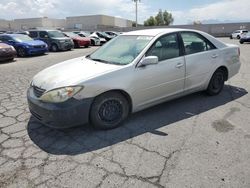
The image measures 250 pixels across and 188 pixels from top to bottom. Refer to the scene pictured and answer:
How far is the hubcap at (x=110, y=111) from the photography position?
365 centimetres

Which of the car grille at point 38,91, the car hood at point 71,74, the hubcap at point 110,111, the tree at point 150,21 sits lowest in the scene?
the hubcap at point 110,111

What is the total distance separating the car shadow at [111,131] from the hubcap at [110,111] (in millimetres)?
201

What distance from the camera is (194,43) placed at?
4.77m

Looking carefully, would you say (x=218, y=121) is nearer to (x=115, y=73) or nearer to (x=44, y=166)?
(x=115, y=73)

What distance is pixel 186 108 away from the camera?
15.3 ft

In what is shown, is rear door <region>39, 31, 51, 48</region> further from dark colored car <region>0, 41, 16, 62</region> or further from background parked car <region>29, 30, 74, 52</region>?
dark colored car <region>0, 41, 16, 62</region>

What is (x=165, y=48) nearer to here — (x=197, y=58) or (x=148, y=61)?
(x=148, y=61)

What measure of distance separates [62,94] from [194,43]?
2.99 m

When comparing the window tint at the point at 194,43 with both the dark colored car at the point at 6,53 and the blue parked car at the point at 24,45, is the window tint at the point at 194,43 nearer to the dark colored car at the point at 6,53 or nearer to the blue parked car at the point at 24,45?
the dark colored car at the point at 6,53

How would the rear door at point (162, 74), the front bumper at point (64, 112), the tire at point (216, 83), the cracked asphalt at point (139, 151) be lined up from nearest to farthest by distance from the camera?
1. the cracked asphalt at point (139, 151)
2. the front bumper at point (64, 112)
3. the rear door at point (162, 74)
4. the tire at point (216, 83)

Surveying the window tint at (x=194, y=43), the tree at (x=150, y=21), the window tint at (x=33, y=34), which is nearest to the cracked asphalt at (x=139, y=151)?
the window tint at (x=194, y=43)

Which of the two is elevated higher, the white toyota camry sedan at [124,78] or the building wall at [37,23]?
the building wall at [37,23]

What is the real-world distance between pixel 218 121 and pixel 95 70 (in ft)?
7.67

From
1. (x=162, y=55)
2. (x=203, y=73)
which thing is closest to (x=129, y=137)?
(x=162, y=55)
